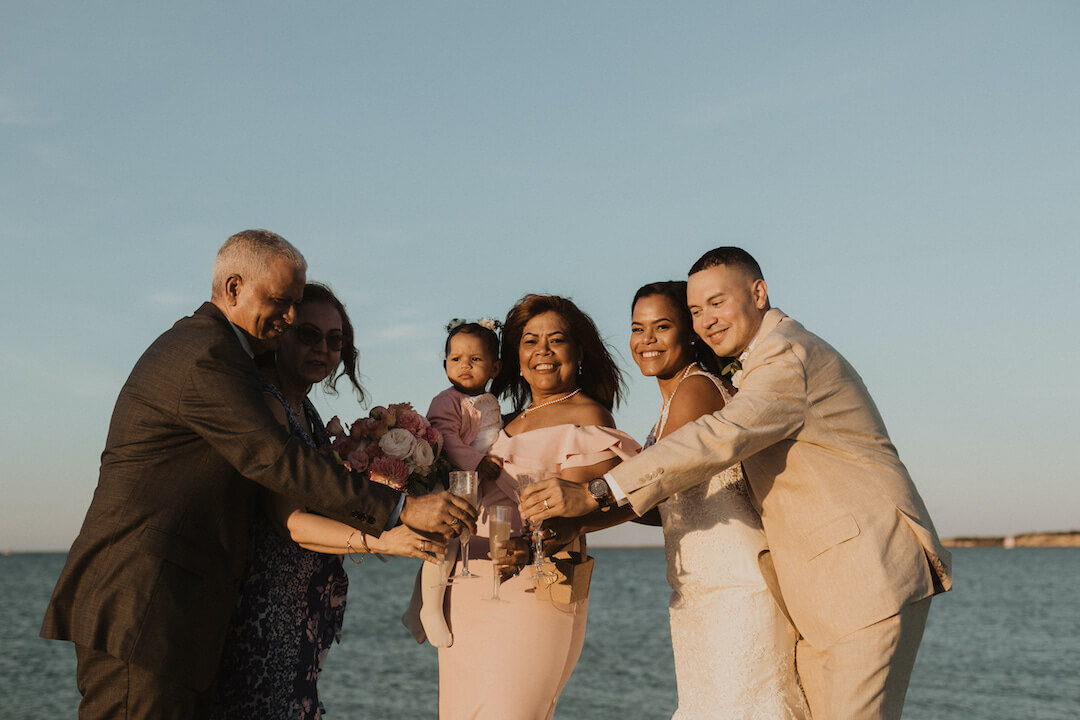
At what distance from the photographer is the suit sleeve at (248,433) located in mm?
3777

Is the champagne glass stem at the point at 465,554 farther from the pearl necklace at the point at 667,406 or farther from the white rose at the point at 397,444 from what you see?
the pearl necklace at the point at 667,406

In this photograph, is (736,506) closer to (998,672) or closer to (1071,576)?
(998,672)

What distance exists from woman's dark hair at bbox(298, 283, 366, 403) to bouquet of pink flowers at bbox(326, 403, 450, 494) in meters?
0.34

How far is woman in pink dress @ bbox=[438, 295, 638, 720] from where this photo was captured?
4590 millimetres

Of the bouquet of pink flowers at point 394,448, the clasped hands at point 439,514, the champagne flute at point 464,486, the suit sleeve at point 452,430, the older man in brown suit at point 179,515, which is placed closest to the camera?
the older man in brown suit at point 179,515

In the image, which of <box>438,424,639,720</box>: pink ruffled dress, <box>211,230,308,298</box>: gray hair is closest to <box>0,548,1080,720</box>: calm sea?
<box>438,424,639,720</box>: pink ruffled dress

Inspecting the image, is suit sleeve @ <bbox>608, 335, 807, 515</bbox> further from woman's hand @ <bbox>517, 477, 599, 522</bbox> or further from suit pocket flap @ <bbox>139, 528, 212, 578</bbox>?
suit pocket flap @ <bbox>139, 528, 212, 578</bbox>

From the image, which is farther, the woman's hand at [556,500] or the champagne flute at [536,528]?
the champagne flute at [536,528]

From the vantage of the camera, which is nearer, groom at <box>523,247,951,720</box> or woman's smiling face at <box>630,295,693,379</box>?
groom at <box>523,247,951,720</box>

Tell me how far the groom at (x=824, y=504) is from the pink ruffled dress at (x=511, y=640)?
0.70 meters

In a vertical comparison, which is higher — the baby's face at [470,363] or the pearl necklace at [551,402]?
the baby's face at [470,363]

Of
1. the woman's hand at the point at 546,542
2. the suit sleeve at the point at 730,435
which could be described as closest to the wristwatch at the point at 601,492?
the suit sleeve at the point at 730,435

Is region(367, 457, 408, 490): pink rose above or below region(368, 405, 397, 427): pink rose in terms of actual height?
below

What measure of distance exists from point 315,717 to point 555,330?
2.33 metres
